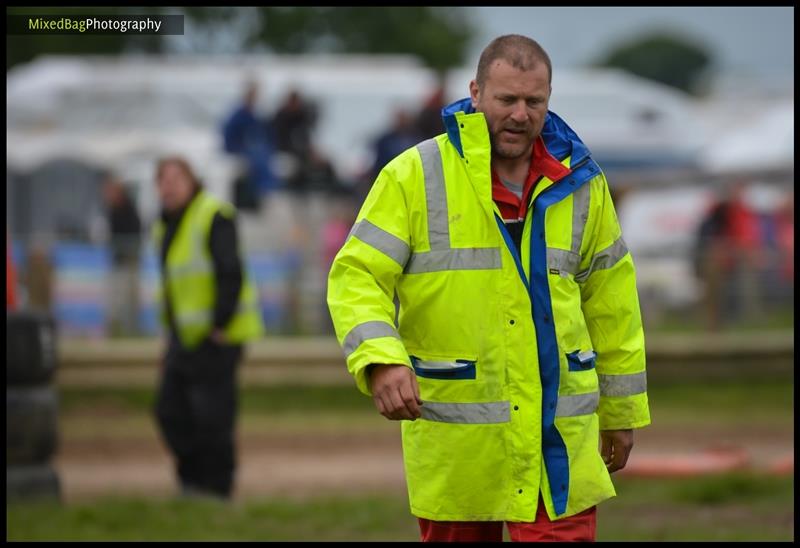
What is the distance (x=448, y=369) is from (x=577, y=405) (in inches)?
18.1

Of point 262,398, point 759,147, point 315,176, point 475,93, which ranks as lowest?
point 262,398

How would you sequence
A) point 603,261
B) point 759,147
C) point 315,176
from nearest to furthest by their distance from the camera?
point 603,261 < point 315,176 < point 759,147

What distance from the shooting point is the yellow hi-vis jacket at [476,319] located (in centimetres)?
544

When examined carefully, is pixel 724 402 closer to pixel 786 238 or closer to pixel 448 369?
pixel 786 238

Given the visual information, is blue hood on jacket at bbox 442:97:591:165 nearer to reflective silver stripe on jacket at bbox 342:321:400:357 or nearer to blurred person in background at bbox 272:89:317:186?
reflective silver stripe on jacket at bbox 342:321:400:357

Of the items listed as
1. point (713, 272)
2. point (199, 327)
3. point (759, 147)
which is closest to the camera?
point (199, 327)

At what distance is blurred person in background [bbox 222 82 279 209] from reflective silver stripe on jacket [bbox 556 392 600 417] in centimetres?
1545

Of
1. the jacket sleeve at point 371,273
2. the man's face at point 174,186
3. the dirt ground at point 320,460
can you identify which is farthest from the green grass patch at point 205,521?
the jacket sleeve at point 371,273

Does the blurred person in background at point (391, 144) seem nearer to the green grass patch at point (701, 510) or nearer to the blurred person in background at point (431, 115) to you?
the blurred person in background at point (431, 115)

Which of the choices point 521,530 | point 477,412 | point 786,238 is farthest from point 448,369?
point 786,238

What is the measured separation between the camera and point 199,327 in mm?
11125

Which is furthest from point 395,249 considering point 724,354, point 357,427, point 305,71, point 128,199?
point 305,71

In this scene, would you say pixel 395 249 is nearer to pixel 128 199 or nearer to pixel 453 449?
pixel 453 449

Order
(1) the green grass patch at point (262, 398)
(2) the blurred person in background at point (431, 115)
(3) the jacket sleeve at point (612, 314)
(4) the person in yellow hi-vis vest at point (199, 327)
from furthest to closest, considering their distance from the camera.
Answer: (2) the blurred person in background at point (431, 115), (1) the green grass patch at point (262, 398), (4) the person in yellow hi-vis vest at point (199, 327), (3) the jacket sleeve at point (612, 314)
